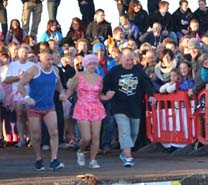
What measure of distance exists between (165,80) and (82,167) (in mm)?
3110

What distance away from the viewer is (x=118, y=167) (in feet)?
43.8

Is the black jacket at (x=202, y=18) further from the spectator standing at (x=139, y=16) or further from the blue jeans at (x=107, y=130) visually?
the blue jeans at (x=107, y=130)

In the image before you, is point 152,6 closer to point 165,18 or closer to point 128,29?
point 165,18

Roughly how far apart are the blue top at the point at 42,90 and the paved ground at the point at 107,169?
1.03 meters

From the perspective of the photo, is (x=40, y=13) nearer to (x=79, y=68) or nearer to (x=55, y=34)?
(x=55, y=34)

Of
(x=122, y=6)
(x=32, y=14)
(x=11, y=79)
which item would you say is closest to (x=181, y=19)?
(x=122, y=6)

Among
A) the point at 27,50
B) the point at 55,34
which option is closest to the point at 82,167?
the point at 27,50

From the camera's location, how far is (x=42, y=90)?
1288cm

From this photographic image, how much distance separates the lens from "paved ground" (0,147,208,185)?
37.5 ft

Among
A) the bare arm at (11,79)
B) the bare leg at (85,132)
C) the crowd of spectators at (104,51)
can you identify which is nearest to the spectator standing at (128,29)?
the crowd of spectators at (104,51)

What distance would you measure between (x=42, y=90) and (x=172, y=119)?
3.51m

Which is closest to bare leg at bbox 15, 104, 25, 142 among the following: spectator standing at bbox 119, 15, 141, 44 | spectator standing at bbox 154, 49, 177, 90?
spectator standing at bbox 154, 49, 177, 90

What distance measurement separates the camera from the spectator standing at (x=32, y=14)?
22344 mm

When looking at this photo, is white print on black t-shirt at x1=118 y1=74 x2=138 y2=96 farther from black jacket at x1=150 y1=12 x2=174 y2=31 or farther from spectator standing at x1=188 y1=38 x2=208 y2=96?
black jacket at x1=150 y1=12 x2=174 y2=31
